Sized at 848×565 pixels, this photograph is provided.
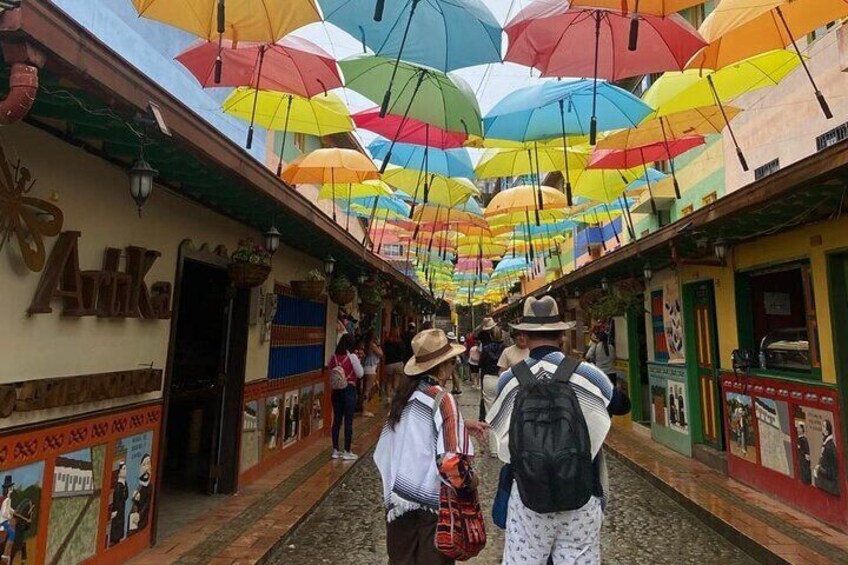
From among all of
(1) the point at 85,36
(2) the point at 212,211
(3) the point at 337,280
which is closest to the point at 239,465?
(2) the point at 212,211

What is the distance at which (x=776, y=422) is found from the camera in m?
6.40

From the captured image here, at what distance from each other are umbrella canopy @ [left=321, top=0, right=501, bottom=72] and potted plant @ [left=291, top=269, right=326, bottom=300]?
3.89m

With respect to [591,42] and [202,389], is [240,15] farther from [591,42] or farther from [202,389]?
[202,389]

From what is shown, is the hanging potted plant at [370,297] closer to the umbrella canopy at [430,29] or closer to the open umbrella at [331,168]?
the open umbrella at [331,168]

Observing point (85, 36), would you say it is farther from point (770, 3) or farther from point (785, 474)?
point (785, 474)

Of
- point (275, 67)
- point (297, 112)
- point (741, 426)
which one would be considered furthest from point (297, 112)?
point (741, 426)

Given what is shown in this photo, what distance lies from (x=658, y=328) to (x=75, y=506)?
955 cm

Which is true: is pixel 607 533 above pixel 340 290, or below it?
below

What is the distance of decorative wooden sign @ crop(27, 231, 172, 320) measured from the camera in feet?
11.3

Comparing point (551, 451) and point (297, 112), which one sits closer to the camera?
point (551, 451)

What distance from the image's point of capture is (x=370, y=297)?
11.9 m

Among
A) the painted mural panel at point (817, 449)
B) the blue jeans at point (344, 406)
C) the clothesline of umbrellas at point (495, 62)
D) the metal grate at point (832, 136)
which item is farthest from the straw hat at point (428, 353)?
the metal grate at point (832, 136)

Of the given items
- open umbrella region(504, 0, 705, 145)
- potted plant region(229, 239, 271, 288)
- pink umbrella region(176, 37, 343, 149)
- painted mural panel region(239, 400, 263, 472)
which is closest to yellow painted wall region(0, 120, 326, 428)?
potted plant region(229, 239, 271, 288)

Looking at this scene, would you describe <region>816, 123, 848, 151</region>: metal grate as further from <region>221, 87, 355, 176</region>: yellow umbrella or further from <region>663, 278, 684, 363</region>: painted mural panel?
<region>221, 87, 355, 176</region>: yellow umbrella
